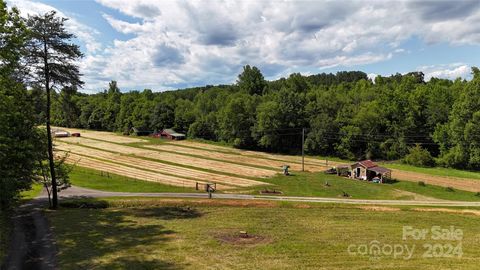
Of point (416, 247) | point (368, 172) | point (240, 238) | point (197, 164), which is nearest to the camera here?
point (416, 247)

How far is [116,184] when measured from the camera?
51.8 meters

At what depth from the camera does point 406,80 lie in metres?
107

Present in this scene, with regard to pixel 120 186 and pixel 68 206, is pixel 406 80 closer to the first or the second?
pixel 120 186

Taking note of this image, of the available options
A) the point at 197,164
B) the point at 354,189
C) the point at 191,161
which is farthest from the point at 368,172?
the point at 191,161

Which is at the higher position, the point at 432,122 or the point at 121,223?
the point at 432,122

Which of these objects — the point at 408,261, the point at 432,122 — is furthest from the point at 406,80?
the point at 408,261

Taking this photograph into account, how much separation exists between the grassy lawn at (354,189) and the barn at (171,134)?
69.0 metres

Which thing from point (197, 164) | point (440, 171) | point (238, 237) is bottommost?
point (440, 171)

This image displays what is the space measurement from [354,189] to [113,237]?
40622mm

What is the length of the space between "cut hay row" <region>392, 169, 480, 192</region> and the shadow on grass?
44.9 metres

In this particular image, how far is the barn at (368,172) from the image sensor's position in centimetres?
6412

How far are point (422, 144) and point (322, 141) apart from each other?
23701 mm

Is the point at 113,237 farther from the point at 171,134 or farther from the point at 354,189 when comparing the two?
the point at 171,134

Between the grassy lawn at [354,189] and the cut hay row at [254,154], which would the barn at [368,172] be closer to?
the grassy lawn at [354,189]
